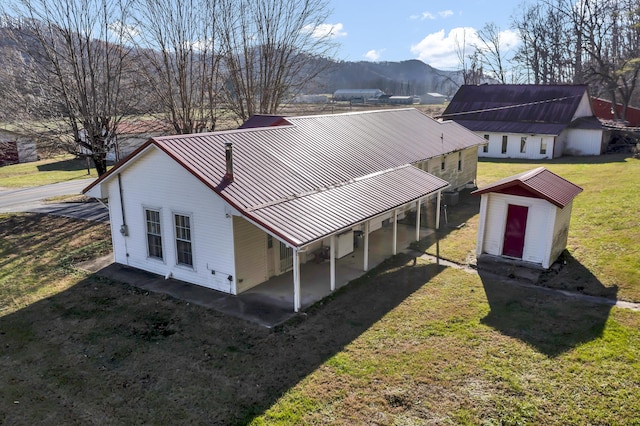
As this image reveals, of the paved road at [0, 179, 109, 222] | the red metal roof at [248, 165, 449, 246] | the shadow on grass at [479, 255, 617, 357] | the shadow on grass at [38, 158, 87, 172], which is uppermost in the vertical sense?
the red metal roof at [248, 165, 449, 246]

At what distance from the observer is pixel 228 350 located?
1036cm

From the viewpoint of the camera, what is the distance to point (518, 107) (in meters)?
41.0

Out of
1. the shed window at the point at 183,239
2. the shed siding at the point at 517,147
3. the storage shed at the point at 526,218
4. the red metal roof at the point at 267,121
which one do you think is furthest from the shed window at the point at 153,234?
the shed siding at the point at 517,147

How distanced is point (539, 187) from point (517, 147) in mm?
26080

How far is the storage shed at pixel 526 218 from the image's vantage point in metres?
14.8

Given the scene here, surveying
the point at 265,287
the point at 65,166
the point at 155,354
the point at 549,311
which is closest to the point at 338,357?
the point at 155,354

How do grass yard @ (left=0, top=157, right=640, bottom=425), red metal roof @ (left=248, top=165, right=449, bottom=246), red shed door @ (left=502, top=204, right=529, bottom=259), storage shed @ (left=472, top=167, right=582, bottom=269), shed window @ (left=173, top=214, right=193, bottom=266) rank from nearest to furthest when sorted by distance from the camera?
grass yard @ (left=0, top=157, right=640, bottom=425) < red metal roof @ (left=248, top=165, right=449, bottom=246) < shed window @ (left=173, top=214, right=193, bottom=266) < storage shed @ (left=472, top=167, right=582, bottom=269) < red shed door @ (left=502, top=204, right=529, bottom=259)

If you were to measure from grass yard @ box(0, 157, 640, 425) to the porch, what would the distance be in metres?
0.65

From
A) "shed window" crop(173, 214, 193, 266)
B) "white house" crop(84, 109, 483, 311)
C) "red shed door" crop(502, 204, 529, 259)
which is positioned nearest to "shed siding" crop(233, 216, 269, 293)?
"white house" crop(84, 109, 483, 311)

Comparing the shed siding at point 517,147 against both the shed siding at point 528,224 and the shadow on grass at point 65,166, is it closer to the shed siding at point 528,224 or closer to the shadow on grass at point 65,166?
the shed siding at point 528,224

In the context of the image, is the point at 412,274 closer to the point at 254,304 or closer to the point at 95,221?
the point at 254,304

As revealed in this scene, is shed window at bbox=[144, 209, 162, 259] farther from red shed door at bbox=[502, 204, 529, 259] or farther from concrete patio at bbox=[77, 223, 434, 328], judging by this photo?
red shed door at bbox=[502, 204, 529, 259]

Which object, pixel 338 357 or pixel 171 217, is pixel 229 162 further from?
pixel 338 357

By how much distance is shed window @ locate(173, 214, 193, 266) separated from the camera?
1373 centimetres
